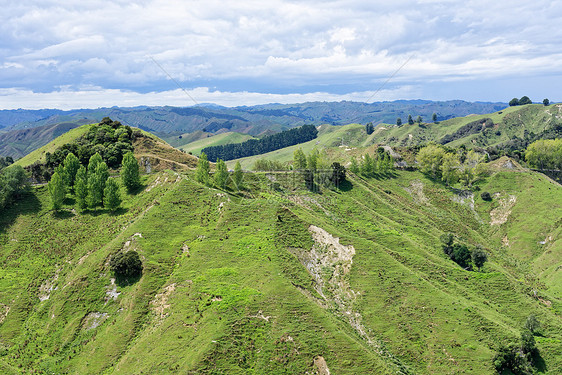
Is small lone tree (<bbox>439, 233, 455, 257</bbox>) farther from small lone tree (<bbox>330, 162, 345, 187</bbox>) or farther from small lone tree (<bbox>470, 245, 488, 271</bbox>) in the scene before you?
small lone tree (<bbox>330, 162, 345, 187</bbox>)

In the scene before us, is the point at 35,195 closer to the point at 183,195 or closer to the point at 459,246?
the point at 183,195

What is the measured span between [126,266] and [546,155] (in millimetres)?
174955

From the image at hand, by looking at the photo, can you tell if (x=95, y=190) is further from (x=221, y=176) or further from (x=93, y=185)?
(x=221, y=176)

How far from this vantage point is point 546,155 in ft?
482

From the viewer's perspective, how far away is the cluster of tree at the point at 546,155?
144625mm

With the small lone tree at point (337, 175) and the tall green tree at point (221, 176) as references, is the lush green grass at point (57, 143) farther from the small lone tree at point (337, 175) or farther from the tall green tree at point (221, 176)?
the small lone tree at point (337, 175)

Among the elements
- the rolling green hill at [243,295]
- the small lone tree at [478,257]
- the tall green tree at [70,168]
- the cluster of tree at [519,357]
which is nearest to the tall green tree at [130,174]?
the rolling green hill at [243,295]

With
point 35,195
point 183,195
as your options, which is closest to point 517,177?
point 183,195

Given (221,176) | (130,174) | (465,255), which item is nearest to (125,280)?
(130,174)

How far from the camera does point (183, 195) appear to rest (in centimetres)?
8219

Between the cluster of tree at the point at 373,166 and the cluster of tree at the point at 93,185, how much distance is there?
86761mm

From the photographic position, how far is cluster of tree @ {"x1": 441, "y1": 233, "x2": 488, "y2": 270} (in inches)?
3108

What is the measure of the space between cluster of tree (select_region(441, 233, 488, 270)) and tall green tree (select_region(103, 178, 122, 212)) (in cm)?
8615

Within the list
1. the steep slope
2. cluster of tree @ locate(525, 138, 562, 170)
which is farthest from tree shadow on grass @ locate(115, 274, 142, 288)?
cluster of tree @ locate(525, 138, 562, 170)
